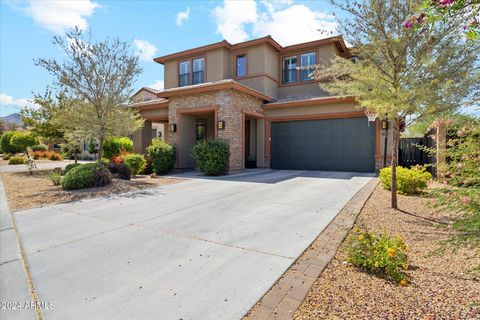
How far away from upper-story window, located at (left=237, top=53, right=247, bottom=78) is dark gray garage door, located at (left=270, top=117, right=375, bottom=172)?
12.1 feet

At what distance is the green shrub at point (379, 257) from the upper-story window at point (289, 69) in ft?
43.5

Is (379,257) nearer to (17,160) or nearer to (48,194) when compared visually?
(48,194)

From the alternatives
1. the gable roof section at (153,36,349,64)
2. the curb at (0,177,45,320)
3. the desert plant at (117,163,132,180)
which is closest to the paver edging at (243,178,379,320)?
the curb at (0,177,45,320)

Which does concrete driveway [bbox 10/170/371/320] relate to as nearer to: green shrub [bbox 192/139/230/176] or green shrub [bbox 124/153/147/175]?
green shrub [bbox 192/139/230/176]

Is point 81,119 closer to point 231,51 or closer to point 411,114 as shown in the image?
point 231,51

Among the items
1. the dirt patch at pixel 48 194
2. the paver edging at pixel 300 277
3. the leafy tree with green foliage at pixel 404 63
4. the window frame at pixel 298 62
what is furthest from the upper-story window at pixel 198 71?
the paver edging at pixel 300 277

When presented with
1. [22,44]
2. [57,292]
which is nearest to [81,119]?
[22,44]

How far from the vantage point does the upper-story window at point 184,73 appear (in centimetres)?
1602

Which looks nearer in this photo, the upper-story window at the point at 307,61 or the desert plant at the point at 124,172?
the desert plant at the point at 124,172

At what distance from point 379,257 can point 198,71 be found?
15.1m

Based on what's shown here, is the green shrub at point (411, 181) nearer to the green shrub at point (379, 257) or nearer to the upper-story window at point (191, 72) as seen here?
the green shrub at point (379, 257)

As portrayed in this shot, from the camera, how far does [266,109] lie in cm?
1404

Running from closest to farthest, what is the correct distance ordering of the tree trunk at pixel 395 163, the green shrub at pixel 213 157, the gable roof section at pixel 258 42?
1. the tree trunk at pixel 395 163
2. the green shrub at pixel 213 157
3. the gable roof section at pixel 258 42

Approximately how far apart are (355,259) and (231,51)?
14.5 metres
